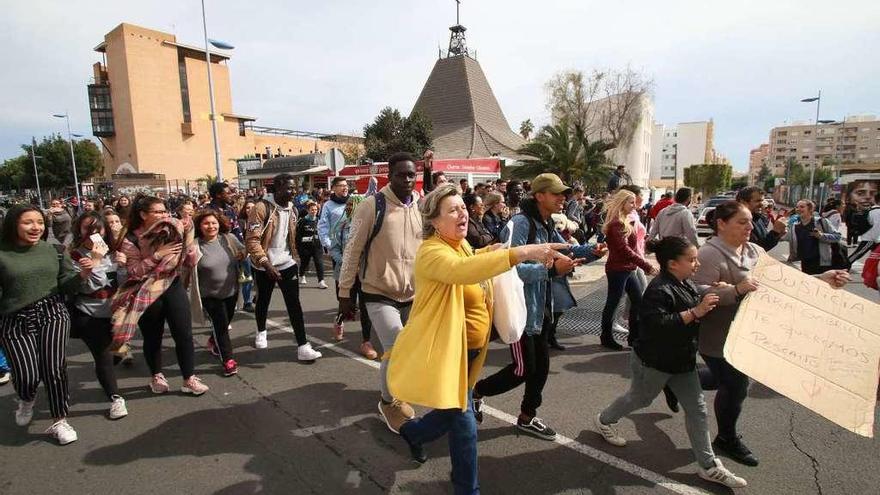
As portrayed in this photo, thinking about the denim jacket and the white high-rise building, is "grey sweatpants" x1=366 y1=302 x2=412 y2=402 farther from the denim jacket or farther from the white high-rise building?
the white high-rise building

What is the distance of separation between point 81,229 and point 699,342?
476 centimetres

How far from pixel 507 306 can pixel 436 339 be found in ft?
1.49

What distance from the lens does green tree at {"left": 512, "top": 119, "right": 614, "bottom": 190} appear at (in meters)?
23.5

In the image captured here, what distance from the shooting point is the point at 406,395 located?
2.19 meters

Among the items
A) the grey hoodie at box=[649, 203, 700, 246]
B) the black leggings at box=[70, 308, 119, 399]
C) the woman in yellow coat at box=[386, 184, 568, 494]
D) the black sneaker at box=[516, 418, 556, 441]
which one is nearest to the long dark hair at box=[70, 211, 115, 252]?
the black leggings at box=[70, 308, 119, 399]

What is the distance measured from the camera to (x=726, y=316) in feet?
9.21

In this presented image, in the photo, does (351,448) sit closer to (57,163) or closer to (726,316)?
(726,316)

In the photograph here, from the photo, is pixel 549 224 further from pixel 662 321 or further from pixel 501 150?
pixel 501 150

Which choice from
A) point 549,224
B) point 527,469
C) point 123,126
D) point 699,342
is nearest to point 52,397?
point 527,469

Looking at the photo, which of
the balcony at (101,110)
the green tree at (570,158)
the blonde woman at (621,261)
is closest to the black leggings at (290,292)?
the blonde woman at (621,261)

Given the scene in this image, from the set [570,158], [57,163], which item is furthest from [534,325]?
[57,163]

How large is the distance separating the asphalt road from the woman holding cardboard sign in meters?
0.21

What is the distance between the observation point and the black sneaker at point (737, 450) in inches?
110

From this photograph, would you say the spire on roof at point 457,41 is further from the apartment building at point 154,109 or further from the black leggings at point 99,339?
the black leggings at point 99,339
